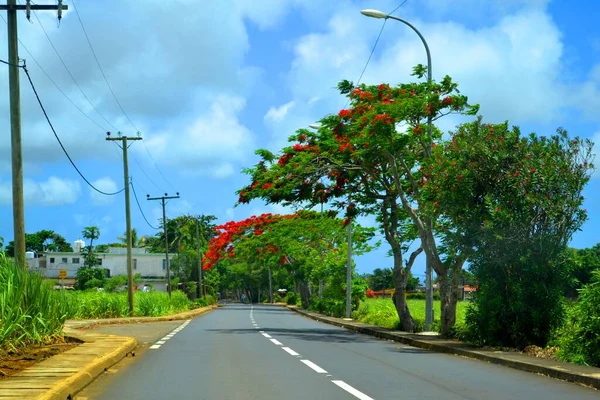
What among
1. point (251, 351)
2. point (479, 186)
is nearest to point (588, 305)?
point (479, 186)

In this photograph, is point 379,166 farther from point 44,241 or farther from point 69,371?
point 44,241

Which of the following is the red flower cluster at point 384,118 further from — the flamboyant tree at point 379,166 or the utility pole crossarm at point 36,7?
the utility pole crossarm at point 36,7

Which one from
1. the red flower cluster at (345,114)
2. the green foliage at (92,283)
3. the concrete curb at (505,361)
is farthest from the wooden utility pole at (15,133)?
the green foliage at (92,283)

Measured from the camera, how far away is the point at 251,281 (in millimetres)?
116062

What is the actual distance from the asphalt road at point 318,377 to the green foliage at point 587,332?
4.28ft

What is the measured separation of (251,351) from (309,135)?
11.5 m

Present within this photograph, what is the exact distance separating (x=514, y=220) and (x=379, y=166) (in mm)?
9701

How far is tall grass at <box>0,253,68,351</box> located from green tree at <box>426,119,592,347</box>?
9.27 metres

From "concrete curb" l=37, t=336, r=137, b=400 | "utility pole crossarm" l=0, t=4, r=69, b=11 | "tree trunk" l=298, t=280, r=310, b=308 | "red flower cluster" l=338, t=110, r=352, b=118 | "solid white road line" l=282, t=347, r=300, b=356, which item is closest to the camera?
"concrete curb" l=37, t=336, r=137, b=400

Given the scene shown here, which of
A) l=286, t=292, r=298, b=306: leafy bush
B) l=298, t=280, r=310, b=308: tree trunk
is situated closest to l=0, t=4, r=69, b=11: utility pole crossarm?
l=298, t=280, r=310, b=308: tree trunk

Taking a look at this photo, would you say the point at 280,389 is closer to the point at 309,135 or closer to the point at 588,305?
the point at 588,305

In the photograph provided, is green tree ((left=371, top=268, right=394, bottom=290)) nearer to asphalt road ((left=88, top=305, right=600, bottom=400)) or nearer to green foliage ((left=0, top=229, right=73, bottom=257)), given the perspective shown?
green foliage ((left=0, top=229, right=73, bottom=257))

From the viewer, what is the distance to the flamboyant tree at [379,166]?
71.1 ft

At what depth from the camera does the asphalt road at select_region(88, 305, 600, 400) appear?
9945 millimetres
